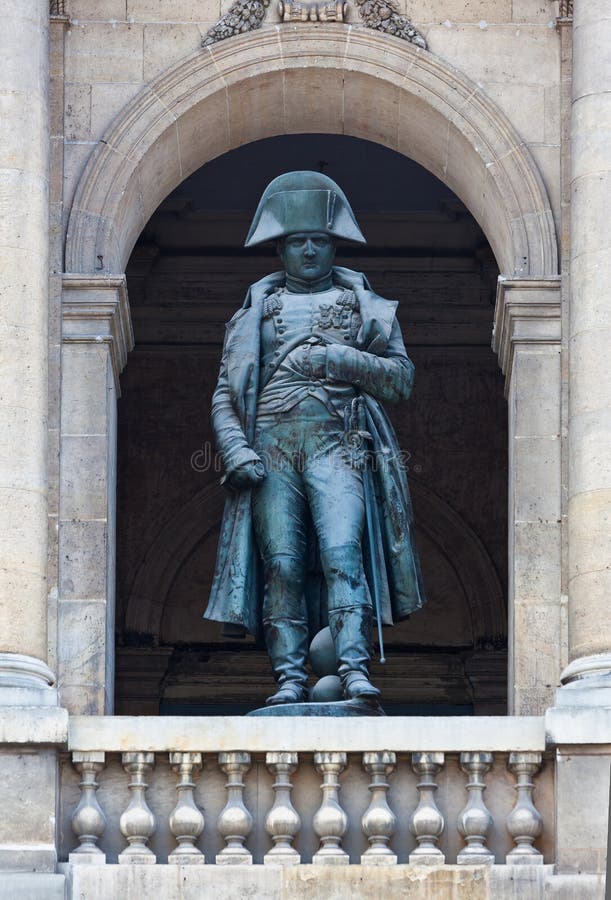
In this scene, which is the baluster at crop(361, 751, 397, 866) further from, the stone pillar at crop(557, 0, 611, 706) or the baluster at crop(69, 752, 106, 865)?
the baluster at crop(69, 752, 106, 865)

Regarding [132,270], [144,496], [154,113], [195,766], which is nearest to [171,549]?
[144,496]

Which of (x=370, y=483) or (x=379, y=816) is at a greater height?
(x=370, y=483)

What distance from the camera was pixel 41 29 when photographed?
1767cm

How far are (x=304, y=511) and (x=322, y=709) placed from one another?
128 centimetres

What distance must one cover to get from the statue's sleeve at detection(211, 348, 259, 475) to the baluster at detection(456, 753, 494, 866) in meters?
2.20

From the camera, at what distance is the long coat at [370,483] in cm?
1733

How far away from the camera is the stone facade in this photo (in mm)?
15984

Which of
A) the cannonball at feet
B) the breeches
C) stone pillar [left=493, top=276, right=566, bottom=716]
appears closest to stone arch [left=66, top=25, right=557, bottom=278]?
stone pillar [left=493, top=276, right=566, bottom=716]

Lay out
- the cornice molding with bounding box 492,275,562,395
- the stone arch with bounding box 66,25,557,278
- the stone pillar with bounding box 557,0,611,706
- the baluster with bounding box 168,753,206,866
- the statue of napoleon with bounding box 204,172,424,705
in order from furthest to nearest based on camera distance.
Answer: the stone arch with bounding box 66,25,557,278 → the cornice molding with bounding box 492,275,562,395 → the statue of napoleon with bounding box 204,172,424,705 → the stone pillar with bounding box 557,0,611,706 → the baluster with bounding box 168,753,206,866

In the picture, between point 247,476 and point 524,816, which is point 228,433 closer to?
point 247,476

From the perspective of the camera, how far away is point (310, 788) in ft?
53.3

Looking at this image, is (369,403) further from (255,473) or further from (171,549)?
(171,549)

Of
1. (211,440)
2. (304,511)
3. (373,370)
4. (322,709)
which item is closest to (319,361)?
(373,370)

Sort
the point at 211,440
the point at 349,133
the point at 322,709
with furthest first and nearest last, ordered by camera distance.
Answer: the point at 211,440 < the point at 349,133 < the point at 322,709
